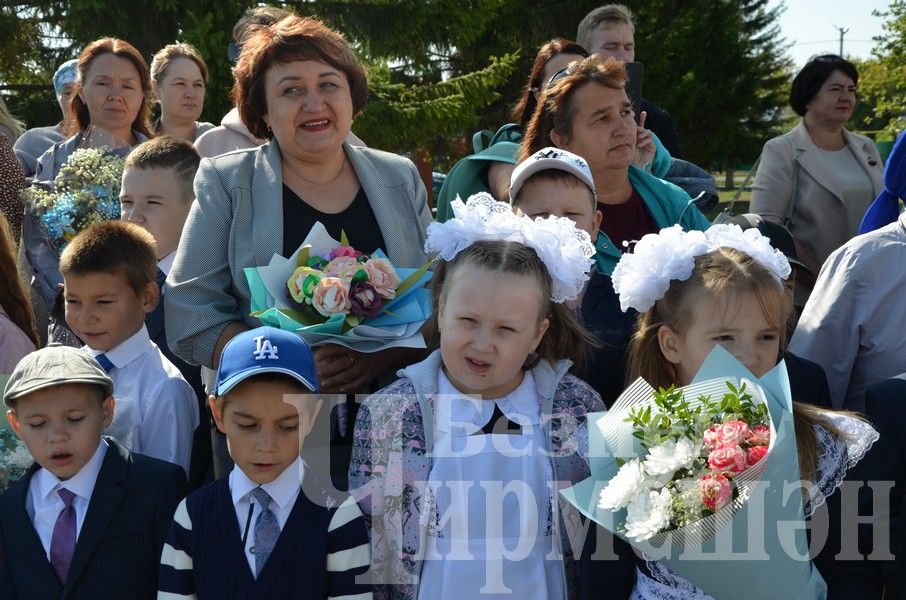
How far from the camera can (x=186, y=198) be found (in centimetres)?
461

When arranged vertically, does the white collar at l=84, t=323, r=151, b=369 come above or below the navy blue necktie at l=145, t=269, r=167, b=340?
below

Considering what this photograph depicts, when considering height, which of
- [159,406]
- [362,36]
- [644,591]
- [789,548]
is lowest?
[644,591]

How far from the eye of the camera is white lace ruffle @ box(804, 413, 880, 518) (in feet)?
9.15

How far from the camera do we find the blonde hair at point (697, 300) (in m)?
3.06

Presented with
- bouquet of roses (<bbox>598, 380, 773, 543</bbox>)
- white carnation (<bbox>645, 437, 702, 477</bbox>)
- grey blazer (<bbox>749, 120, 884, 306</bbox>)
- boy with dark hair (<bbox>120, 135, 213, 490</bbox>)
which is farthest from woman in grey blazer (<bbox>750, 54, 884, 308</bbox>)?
white carnation (<bbox>645, 437, 702, 477</bbox>)

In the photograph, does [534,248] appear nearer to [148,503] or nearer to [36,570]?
[148,503]

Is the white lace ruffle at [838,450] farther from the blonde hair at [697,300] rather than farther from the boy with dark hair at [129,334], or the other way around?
the boy with dark hair at [129,334]

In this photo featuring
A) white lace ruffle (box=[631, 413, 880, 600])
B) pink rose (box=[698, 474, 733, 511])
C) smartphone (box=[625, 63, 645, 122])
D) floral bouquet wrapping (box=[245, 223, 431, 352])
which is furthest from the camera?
smartphone (box=[625, 63, 645, 122])

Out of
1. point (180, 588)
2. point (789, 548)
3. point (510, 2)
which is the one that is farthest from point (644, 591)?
point (510, 2)

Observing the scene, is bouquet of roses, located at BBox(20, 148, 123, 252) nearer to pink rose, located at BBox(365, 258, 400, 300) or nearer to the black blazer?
the black blazer

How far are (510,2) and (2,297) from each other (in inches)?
661

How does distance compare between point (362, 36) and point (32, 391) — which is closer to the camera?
point (32, 391)

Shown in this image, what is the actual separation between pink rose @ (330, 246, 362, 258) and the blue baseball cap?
1.28 feet

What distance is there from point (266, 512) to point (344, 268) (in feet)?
2.63
